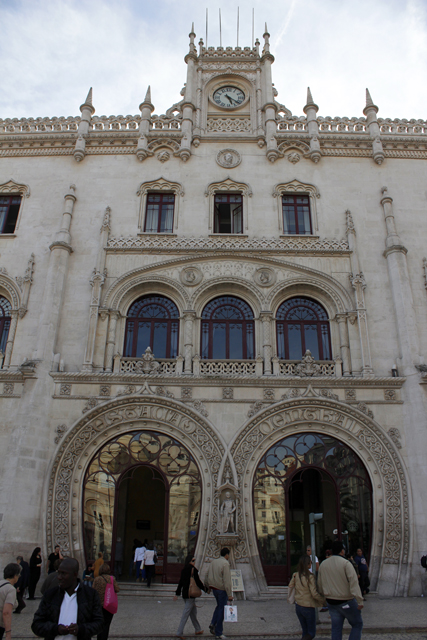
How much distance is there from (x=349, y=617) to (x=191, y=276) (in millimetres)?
14079

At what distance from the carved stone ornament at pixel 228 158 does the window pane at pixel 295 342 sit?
321 inches

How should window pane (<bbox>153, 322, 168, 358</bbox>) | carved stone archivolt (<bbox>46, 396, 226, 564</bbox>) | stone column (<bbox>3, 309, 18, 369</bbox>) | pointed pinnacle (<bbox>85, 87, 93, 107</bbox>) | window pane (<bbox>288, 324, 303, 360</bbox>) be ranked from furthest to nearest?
pointed pinnacle (<bbox>85, 87, 93, 107</bbox>) → window pane (<bbox>153, 322, 168, 358</bbox>) → window pane (<bbox>288, 324, 303, 360</bbox>) → stone column (<bbox>3, 309, 18, 369</bbox>) → carved stone archivolt (<bbox>46, 396, 226, 564</bbox>)

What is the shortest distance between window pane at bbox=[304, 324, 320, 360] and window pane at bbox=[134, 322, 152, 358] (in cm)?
615

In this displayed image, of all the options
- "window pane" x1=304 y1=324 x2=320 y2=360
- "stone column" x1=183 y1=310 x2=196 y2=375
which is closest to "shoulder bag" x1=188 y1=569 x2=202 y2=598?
"stone column" x1=183 y1=310 x2=196 y2=375

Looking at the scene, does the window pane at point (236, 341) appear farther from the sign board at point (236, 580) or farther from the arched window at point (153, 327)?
the sign board at point (236, 580)

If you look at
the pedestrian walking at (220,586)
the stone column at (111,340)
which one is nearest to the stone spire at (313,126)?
the stone column at (111,340)

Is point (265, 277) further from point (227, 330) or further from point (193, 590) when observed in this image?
point (193, 590)

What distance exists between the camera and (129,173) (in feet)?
72.9

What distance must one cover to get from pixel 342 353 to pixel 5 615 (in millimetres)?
14282

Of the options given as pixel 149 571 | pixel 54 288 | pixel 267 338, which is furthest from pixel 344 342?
pixel 54 288

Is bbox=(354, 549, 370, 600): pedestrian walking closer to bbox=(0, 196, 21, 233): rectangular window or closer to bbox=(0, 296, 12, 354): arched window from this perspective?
bbox=(0, 296, 12, 354): arched window

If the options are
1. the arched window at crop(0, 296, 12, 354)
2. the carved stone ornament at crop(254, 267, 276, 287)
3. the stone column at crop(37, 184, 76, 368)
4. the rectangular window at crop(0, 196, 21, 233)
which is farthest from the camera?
the rectangular window at crop(0, 196, 21, 233)

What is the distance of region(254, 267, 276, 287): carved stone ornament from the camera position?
19609 mm

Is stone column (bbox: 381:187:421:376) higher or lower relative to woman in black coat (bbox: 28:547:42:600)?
higher
